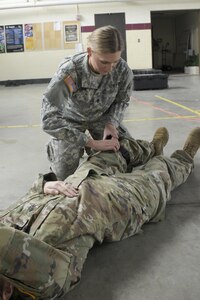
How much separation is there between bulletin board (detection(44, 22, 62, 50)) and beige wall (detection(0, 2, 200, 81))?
0.12m

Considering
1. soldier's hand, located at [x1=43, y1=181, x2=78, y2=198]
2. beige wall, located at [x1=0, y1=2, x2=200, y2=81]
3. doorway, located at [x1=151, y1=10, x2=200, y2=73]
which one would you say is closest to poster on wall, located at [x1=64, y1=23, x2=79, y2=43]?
beige wall, located at [x1=0, y1=2, x2=200, y2=81]

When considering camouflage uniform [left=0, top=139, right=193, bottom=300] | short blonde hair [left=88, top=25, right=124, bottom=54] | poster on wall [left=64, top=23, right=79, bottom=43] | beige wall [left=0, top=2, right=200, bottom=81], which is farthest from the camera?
poster on wall [left=64, top=23, right=79, bottom=43]

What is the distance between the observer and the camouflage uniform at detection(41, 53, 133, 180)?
2039 millimetres

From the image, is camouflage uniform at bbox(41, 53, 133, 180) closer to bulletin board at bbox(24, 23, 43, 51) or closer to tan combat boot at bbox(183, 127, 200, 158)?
tan combat boot at bbox(183, 127, 200, 158)

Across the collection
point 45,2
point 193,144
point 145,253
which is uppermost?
point 45,2

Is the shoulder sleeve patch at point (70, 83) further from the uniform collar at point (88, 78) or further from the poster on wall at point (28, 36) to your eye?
the poster on wall at point (28, 36)

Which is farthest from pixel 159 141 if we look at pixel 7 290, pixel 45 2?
pixel 45 2

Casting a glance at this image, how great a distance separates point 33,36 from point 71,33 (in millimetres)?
1144

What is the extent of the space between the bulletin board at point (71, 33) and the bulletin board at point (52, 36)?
0.18 m

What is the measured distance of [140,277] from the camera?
55.4 inches

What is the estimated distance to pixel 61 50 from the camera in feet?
37.7

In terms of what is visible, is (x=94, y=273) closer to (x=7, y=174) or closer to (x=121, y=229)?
(x=121, y=229)

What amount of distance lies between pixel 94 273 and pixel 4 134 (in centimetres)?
291

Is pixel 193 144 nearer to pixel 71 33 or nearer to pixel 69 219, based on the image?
pixel 69 219
